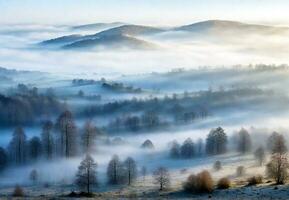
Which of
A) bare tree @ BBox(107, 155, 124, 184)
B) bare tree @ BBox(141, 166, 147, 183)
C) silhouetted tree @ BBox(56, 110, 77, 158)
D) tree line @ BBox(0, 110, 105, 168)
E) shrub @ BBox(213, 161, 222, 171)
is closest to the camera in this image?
bare tree @ BBox(107, 155, 124, 184)

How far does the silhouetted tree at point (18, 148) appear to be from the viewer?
514 ft

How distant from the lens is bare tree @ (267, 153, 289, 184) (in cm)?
11264

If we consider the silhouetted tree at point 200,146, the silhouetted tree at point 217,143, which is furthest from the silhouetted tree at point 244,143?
the silhouetted tree at point 200,146

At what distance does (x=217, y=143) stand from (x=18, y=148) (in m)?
53.9

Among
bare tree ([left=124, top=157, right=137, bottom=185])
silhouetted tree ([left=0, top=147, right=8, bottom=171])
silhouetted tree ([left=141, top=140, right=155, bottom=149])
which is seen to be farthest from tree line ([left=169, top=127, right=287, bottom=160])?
silhouetted tree ([left=0, top=147, right=8, bottom=171])

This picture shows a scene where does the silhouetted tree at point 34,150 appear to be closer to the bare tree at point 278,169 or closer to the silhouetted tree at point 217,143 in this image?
the silhouetted tree at point 217,143

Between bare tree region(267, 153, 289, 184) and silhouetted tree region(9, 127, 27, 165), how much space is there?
218 feet

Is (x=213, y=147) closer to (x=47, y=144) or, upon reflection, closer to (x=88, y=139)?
(x=88, y=139)

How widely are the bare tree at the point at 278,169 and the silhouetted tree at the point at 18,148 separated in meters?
66.3

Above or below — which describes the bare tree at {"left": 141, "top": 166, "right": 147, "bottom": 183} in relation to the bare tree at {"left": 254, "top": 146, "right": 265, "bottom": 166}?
below

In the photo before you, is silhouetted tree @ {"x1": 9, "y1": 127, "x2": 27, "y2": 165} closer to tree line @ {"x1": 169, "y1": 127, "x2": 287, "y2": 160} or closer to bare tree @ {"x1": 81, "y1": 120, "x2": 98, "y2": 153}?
bare tree @ {"x1": 81, "y1": 120, "x2": 98, "y2": 153}

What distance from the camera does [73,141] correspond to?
160 meters

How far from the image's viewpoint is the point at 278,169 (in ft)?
372

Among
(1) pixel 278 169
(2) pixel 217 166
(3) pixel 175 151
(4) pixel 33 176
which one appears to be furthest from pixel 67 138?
(1) pixel 278 169
